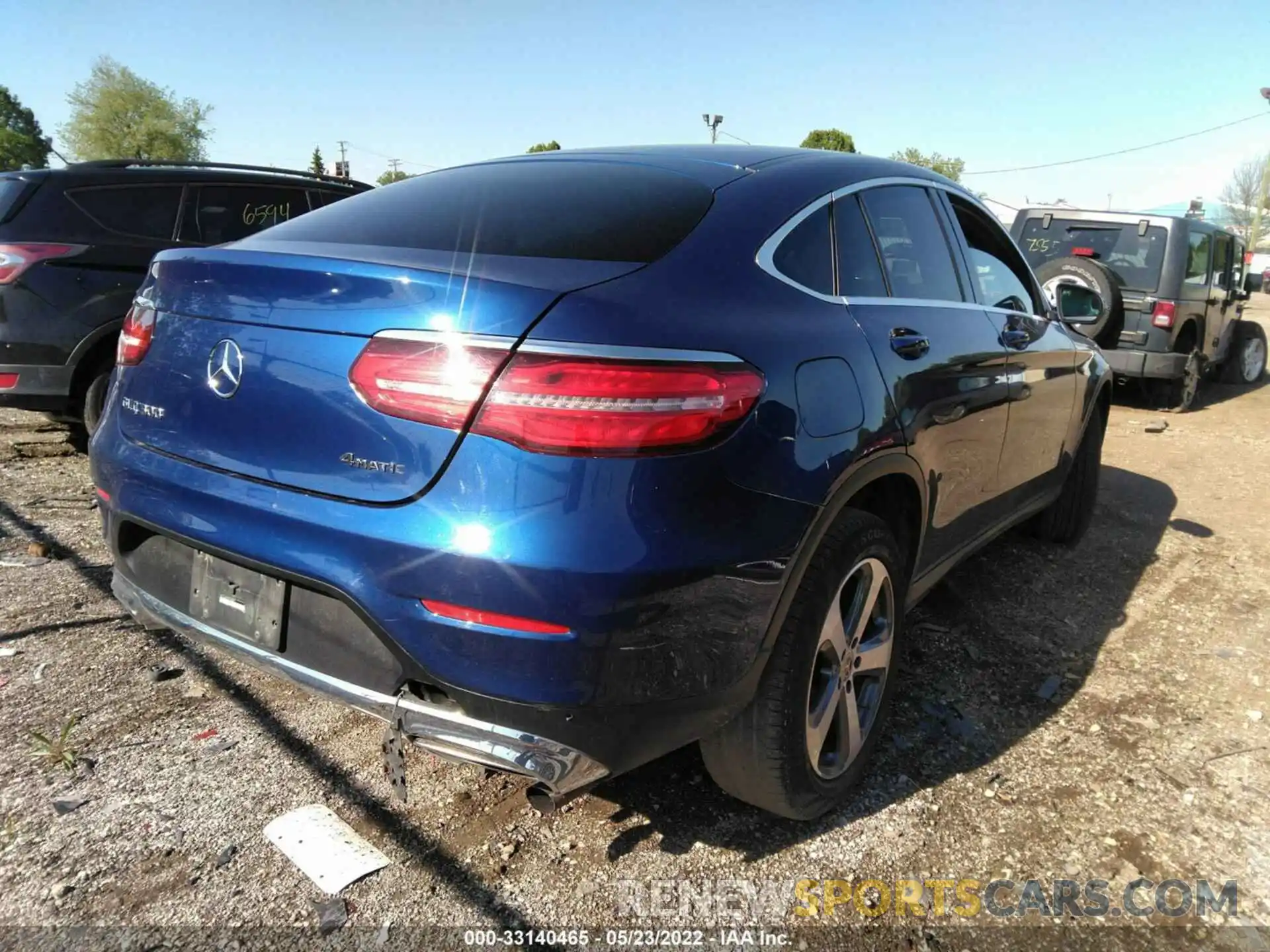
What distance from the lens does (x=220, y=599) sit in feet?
6.61

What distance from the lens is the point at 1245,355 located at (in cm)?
1128

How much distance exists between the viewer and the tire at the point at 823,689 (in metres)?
2.04

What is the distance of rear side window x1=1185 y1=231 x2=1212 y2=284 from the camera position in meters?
8.64

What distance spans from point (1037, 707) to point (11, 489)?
5.15 meters

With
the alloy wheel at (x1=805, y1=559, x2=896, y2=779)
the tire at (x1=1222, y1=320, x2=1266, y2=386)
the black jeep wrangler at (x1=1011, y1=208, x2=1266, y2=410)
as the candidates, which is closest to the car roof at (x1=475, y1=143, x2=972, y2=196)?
the alloy wheel at (x1=805, y1=559, x2=896, y2=779)

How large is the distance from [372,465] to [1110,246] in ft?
29.2

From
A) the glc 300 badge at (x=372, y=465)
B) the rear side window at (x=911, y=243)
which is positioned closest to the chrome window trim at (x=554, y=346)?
the glc 300 badge at (x=372, y=465)

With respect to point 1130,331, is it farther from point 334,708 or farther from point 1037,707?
point 334,708

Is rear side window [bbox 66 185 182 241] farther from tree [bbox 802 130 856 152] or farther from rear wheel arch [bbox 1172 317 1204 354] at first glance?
→ tree [bbox 802 130 856 152]

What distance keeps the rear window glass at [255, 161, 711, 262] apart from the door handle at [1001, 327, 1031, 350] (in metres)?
1.49

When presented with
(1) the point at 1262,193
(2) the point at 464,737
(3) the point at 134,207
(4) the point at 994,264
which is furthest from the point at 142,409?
(1) the point at 1262,193

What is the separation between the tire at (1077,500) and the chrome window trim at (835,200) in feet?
5.87

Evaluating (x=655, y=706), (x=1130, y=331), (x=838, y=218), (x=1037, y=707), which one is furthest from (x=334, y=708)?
(x=1130, y=331)

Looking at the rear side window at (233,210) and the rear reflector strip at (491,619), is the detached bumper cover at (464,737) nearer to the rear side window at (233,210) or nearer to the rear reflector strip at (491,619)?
the rear reflector strip at (491,619)
